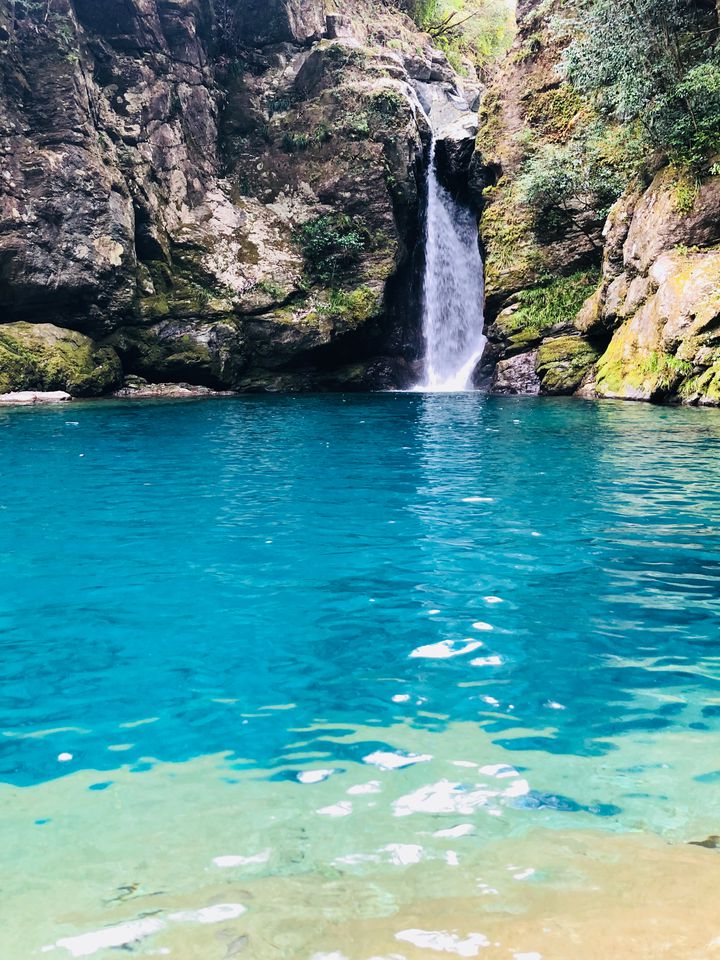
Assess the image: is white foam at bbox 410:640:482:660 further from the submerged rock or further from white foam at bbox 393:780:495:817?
the submerged rock

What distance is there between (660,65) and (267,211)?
15442mm

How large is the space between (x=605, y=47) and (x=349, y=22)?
16353mm

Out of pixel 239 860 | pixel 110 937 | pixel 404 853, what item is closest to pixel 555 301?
pixel 404 853

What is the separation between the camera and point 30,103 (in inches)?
925

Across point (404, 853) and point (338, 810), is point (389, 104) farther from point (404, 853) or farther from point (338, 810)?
point (404, 853)

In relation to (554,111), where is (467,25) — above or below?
above

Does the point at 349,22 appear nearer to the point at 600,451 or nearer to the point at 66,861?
the point at 600,451

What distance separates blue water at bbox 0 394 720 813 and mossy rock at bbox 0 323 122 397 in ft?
44.4

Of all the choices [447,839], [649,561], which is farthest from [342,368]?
[447,839]

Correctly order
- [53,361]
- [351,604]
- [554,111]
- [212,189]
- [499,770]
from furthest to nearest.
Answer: [212,189], [554,111], [53,361], [351,604], [499,770]

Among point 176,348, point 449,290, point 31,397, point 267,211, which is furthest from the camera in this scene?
point 449,290

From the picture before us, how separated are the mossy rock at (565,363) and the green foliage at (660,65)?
565 centimetres

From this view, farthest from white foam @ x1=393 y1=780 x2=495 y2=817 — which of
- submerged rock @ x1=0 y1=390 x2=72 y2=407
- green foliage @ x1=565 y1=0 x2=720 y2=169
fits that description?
submerged rock @ x1=0 y1=390 x2=72 y2=407

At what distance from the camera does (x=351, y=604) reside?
475 cm
